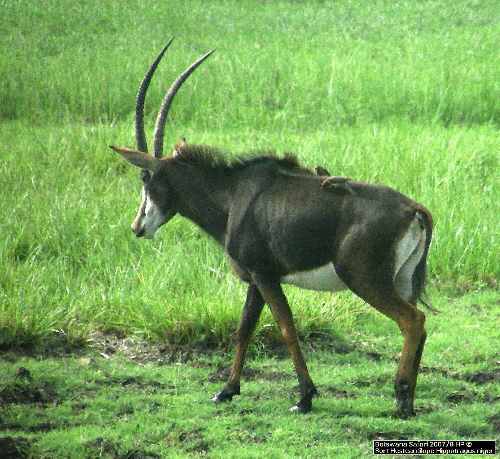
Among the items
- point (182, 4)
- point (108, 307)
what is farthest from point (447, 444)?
point (182, 4)

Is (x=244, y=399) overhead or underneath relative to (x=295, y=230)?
underneath

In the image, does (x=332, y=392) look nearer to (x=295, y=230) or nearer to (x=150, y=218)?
(x=295, y=230)

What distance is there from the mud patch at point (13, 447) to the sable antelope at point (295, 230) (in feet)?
3.66

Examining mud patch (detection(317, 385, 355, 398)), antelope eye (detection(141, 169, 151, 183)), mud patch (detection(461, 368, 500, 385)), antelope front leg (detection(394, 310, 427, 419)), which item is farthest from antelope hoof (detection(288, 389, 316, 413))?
antelope eye (detection(141, 169, 151, 183))

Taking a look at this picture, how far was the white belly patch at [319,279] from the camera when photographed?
15.4 feet

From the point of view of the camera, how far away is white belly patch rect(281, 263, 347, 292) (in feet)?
15.4

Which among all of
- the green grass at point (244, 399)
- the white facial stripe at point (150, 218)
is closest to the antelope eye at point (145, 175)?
the white facial stripe at point (150, 218)

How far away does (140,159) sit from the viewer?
16.4ft

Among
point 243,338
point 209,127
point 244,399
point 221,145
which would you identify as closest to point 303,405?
point 244,399

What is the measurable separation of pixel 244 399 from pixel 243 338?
340 mm

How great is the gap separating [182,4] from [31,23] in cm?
362

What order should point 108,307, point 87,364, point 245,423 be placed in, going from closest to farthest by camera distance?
point 245,423
point 87,364
point 108,307

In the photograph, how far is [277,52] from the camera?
14.7m

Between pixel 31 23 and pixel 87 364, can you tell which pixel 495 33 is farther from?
pixel 87 364
